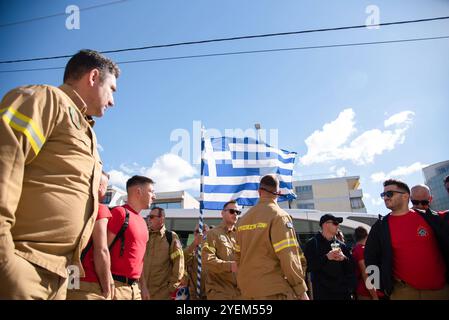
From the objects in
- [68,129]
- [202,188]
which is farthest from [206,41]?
[68,129]

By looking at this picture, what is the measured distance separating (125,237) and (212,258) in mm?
2218

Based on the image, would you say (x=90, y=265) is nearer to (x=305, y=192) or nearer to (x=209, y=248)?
(x=209, y=248)

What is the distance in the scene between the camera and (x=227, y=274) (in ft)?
16.3

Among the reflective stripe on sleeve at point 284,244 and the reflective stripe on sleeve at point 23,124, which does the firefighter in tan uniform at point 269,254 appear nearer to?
the reflective stripe on sleeve at point 284,244

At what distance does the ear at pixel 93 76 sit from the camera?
1.91m

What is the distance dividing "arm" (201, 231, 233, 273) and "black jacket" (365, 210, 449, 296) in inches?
78.9

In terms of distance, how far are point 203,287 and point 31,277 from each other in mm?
5226

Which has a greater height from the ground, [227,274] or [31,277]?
[31,277]

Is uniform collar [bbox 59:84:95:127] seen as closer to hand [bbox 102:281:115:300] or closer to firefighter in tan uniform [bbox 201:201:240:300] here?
hand [bbox 102:281:115:300]

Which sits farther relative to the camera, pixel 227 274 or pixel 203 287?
pixel 203 287

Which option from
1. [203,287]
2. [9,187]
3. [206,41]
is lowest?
[203,287]

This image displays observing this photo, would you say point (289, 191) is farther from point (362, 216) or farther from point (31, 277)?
point (31, 277)

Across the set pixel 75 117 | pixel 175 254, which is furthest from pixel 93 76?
pixel 175 254

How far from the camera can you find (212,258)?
4.87 meters
